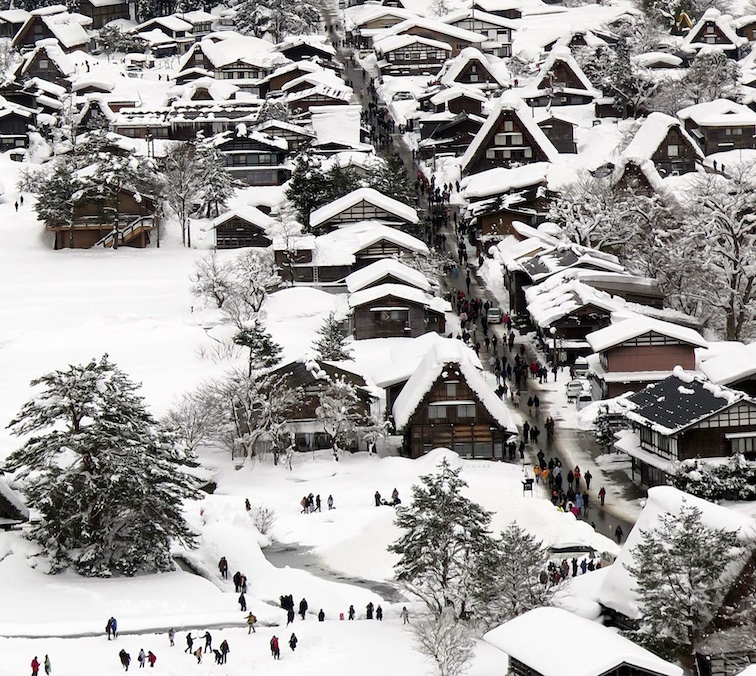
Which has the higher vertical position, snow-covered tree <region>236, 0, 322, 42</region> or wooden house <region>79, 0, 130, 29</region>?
wooden house <region>79, 0, 130, 29</region>

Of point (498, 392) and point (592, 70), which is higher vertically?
point (592, 70)

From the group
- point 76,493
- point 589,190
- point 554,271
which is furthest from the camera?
point 589,190

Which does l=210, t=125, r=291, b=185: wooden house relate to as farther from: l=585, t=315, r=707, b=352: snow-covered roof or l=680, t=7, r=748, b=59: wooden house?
l=680, t=7, r=748, b=59: wooden house

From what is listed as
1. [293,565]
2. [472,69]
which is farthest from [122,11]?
[293,565]

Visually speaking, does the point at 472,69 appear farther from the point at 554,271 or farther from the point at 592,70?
the point at 554,271

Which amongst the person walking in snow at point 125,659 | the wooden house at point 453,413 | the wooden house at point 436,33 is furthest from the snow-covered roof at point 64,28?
the person walking in snow at point 125,659

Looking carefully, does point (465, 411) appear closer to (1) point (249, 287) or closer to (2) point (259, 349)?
(2) point (259, 349)

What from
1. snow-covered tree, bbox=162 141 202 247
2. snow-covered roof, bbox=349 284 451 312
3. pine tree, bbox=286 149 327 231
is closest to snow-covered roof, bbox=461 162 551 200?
pine tree, bbox=286 149 327 231

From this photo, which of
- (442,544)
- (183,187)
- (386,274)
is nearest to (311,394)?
(386,274)
